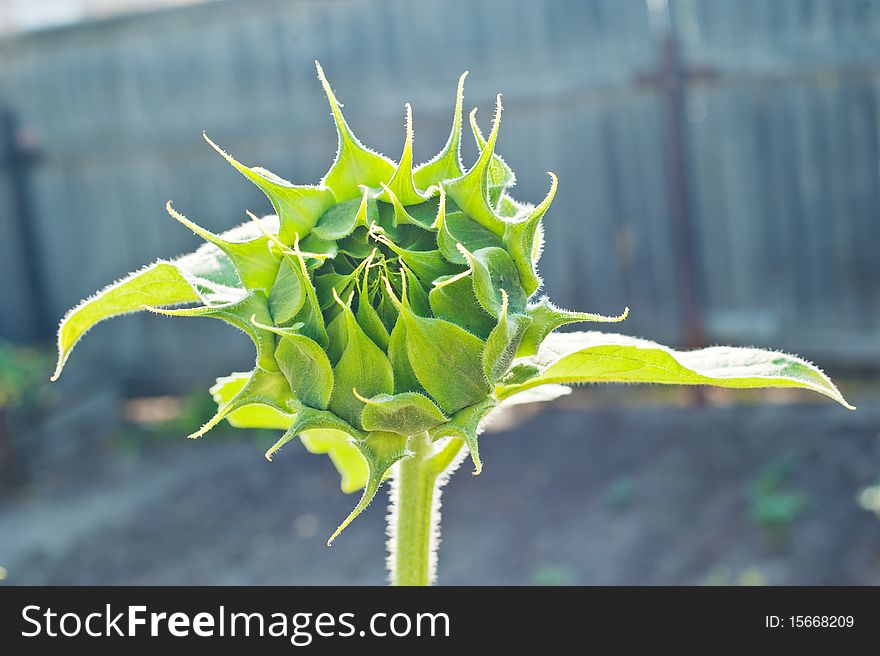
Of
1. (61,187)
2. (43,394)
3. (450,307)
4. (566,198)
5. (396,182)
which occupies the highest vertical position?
(61,187)

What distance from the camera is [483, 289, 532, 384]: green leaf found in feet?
2.53

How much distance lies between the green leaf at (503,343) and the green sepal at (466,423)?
0.07 feet

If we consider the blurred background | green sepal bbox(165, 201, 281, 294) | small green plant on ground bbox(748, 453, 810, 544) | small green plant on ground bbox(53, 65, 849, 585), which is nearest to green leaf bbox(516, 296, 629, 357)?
small green plant on ground bbox(53, 65, 849, 585)

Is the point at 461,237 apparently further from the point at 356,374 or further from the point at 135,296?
the point at 135,296

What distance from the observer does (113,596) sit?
3.48 feet

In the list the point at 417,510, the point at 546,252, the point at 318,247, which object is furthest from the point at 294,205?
the point at 546,252

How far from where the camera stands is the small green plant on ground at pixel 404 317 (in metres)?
0.78

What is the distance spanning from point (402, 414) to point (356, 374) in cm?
5

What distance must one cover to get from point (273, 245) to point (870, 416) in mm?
3729

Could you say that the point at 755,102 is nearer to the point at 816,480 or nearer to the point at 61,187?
the point at 816,480

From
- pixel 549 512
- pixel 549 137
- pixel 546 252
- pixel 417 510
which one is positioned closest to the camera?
pixel 417 510

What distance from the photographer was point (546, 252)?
4684 mm

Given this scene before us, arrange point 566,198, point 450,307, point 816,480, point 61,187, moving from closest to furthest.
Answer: point 450,307 → point 816,480 → point 566,198 → point 61,187

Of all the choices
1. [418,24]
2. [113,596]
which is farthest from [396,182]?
[418,24]
